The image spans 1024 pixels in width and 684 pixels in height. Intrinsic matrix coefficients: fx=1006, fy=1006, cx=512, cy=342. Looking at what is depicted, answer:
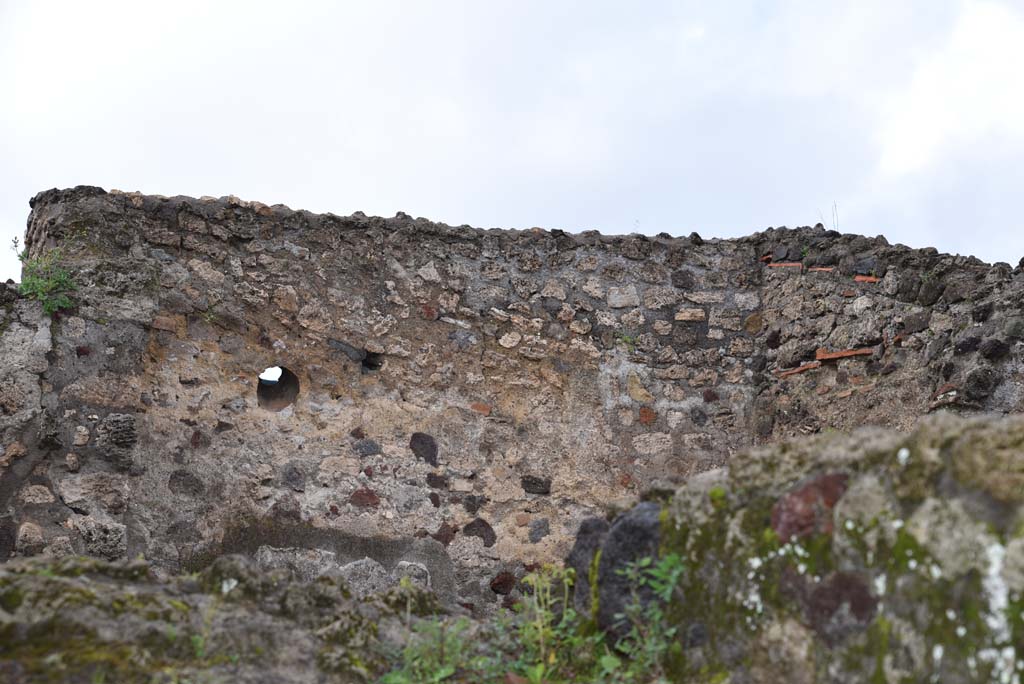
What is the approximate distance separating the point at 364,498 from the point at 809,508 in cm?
339

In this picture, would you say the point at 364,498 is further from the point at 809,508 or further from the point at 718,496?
the point at 809,508

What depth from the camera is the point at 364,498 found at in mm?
5340

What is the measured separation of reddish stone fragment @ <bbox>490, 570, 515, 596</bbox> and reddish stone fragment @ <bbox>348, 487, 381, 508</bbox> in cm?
76

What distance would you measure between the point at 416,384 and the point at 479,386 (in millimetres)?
368

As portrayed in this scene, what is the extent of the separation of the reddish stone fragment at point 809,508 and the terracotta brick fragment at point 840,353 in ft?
11.4

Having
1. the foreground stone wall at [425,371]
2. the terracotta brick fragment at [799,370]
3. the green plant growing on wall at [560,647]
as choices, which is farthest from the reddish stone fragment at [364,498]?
the terracotta brick fragment at [799,370]

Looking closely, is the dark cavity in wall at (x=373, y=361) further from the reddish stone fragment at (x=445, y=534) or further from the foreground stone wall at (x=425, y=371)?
the reddish stone fragment at (x=445, y=534)

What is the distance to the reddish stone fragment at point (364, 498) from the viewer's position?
532 cm

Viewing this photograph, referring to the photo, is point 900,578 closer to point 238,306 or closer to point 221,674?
point 221,674

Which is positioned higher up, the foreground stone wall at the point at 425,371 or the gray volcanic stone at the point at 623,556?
the foreground stone wall at the point at 425,371

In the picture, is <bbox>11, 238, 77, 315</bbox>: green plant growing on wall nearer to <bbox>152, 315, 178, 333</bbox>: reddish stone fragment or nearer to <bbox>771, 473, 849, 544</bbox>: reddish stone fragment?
<bbox>152, 315, 178, 333</bbox>: reddish stone fragment

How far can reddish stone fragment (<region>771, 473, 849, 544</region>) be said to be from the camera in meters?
2.29

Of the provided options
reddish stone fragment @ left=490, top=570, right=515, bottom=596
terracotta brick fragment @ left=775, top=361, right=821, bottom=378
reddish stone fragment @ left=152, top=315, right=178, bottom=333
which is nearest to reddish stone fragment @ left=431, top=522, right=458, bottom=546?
reddish stone fragment @ left=490, top=570, right=515, bottom=596

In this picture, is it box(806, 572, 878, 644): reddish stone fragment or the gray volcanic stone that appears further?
the gray volcanic stone
